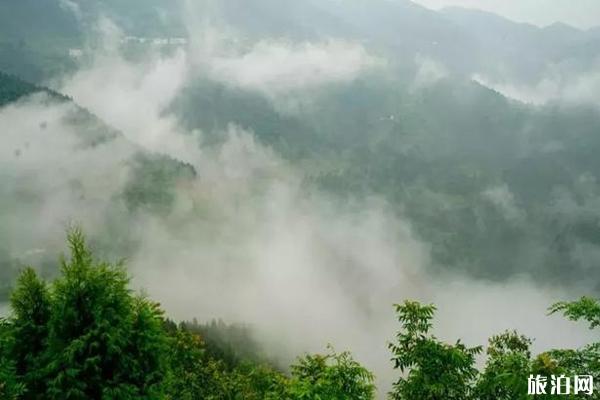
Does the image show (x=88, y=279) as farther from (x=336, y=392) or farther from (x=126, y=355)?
(x=336, y=392)

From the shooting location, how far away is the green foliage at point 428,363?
49.9 feet

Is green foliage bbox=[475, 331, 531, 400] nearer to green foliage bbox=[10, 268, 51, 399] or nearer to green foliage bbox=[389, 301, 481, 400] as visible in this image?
green foliage bbox=[389, 301, 481, 400]

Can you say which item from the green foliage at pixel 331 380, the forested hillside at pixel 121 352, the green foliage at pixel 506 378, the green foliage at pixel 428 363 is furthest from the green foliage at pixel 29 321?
the green foliage at pixel 506 378

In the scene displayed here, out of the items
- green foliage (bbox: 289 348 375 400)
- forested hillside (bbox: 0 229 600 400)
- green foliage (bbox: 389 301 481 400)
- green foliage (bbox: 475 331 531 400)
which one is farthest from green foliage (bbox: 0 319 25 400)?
green foliage (bbox: 475 331 531 400)

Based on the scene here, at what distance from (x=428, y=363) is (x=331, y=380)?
9.09 feet

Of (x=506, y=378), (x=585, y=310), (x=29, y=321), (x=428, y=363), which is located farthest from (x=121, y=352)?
(x=585, y=310)

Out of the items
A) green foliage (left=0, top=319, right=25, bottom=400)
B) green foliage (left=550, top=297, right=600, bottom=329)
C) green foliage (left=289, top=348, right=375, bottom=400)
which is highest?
green foliage (left=550, top=297, right=600, bottom=329)

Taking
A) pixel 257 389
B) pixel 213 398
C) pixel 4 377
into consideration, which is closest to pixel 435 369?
pixel 4 377

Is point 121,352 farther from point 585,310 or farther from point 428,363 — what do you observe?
point 585,310

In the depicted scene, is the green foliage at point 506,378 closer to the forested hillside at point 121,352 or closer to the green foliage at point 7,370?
the forested hillside at point 121,352

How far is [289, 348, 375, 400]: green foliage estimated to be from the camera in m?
15.0

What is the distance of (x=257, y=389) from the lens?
57406 mm

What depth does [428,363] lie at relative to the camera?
15398 mm

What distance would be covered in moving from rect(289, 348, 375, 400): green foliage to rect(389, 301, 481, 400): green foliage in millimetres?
1026
